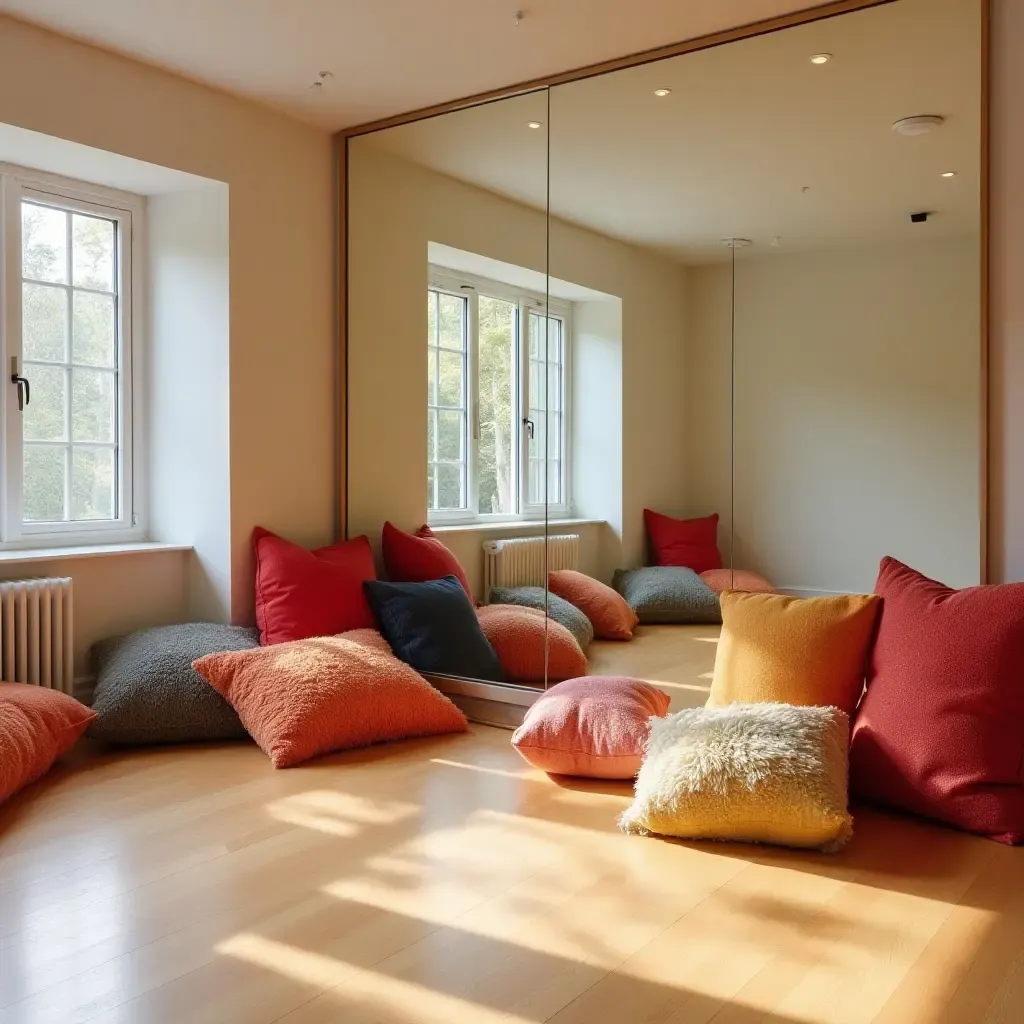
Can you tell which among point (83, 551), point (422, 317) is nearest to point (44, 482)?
point (83, 551)

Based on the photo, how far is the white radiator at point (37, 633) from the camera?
338 centimetres

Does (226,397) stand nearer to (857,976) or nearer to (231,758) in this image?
(231,758)

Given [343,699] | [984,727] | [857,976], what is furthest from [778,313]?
[857,976]

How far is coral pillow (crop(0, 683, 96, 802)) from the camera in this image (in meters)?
2.78

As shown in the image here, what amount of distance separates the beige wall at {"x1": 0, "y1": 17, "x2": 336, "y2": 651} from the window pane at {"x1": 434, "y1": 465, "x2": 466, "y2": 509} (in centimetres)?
55

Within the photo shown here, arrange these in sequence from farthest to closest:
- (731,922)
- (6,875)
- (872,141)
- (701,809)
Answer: (872,141)
(701,809)
(6,875)
(731,922)

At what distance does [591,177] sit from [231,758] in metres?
2.26

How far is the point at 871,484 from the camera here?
3162 millimetres

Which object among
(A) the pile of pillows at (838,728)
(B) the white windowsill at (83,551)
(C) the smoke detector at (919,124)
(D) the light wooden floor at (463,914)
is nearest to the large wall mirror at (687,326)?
(C) the smoke detector at (919,124)

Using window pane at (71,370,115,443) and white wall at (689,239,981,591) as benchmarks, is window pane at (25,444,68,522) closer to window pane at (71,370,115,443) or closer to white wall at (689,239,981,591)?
window pane at (71,370,115,443)

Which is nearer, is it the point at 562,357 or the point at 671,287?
the point at 671,287

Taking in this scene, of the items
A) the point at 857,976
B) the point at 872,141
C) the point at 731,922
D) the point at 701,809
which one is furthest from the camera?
the point at 872,141

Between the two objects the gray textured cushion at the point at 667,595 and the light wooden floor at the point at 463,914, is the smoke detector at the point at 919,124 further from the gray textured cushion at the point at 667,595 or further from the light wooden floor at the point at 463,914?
the light wooden floor at the point at 463,914

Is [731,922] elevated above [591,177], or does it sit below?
below
